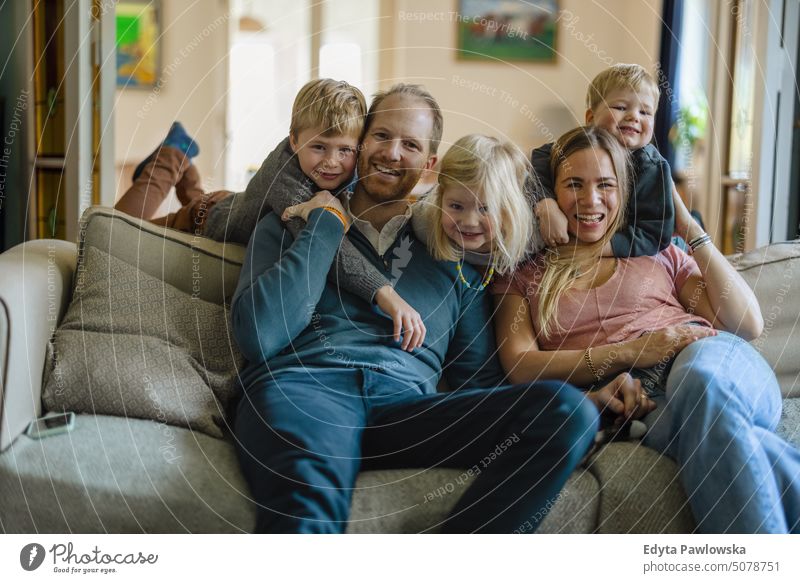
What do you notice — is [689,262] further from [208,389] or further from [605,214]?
[208,389]

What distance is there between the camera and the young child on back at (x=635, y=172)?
1.38 m

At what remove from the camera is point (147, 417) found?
4.22 ft

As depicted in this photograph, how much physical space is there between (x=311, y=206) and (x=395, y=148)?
165 millimetres

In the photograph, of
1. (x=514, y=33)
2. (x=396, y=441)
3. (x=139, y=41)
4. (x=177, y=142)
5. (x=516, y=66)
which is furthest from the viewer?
(x=139, y=41)

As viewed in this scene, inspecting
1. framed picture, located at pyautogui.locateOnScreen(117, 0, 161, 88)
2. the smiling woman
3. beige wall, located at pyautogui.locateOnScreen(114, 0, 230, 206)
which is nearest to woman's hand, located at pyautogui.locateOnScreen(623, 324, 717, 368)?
the smiling woman

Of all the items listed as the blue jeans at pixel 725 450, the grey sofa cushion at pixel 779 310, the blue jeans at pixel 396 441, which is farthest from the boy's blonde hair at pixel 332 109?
the grey sofa cushion at pixel 779 310

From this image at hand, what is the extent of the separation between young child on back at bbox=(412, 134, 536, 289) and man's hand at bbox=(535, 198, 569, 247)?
2 centimetres

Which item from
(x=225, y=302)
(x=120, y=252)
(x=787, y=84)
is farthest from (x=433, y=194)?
(x=787, y=84)

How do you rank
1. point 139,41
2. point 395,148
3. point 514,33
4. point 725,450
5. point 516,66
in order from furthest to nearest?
point 139,41, point 514,33, point 516,66, point 395,148, point 725,450

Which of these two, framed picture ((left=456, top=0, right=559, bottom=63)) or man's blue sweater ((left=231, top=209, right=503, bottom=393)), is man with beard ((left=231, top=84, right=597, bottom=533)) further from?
framed picture ((left=456, top=0, right=559, bottom=63))

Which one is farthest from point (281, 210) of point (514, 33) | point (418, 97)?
point (514, 33)

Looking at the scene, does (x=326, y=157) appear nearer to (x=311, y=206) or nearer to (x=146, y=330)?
(x=311, y=206)

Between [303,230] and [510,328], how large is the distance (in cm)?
37

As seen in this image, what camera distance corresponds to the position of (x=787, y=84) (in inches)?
94.0
